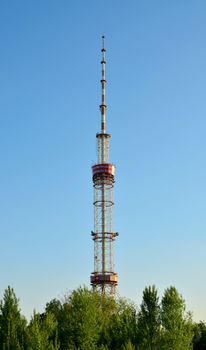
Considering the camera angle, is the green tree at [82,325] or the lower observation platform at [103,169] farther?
the lower observation platform at [103,169]

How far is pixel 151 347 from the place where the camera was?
142 ft

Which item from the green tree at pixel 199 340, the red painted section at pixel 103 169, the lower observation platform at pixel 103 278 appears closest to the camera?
the green tree at pixel 199 340

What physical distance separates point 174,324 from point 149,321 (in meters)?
2.24

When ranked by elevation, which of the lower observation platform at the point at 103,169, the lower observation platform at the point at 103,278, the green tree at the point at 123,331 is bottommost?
the green tree at the point at 123,331

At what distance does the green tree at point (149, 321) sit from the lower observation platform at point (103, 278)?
41.5 metres

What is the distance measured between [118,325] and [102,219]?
43.4 metres

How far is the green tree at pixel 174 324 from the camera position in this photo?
140ft

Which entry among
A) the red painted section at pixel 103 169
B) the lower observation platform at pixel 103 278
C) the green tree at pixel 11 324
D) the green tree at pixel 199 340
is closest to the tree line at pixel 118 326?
the green tree at pixel 11 324

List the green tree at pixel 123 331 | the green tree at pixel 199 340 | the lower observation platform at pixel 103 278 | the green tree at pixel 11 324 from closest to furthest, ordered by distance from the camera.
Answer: the green tree at pixel 11 324 < the green tree at pixel 123 331 < the green tree at pixel 199 340 < the lower observation platform at pixel 103 278

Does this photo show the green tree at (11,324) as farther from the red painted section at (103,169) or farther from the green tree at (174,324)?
the red painted section at (103,169)

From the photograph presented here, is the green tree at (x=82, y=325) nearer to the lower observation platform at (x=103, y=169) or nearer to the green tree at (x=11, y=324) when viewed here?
the green tree at (x=11, y=324)

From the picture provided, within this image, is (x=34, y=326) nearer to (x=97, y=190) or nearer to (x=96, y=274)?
(x=96, y=274)

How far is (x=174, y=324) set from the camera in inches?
1713

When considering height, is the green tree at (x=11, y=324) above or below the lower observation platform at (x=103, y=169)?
below
